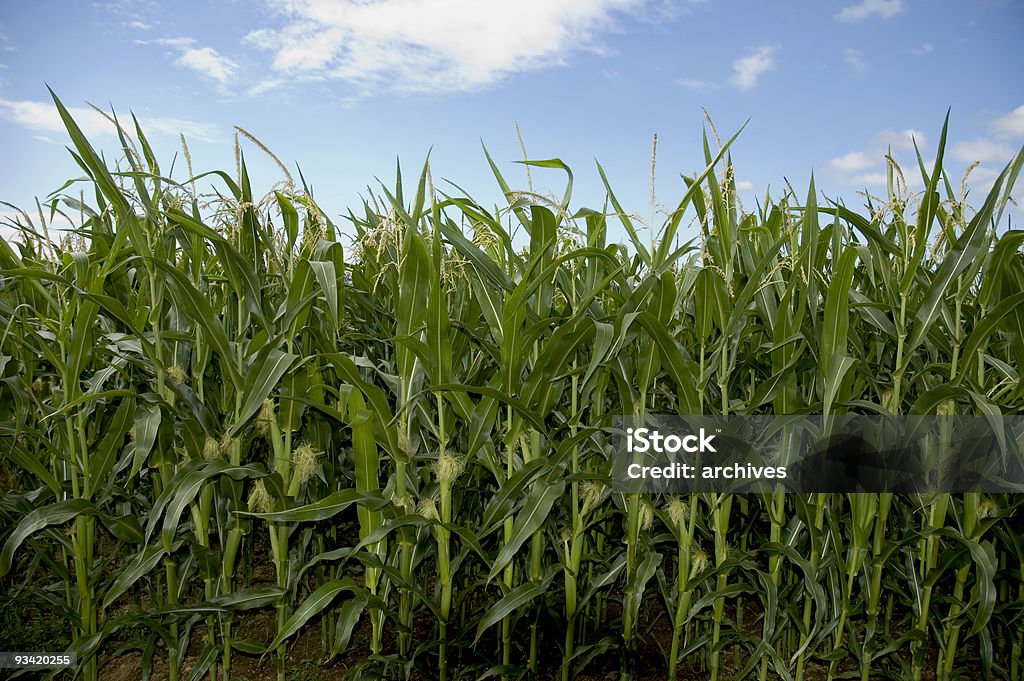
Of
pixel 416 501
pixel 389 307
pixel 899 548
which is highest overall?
pixel 389 307

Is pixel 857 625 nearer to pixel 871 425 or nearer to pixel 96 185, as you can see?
pixel 871 425

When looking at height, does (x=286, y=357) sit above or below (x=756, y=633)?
above

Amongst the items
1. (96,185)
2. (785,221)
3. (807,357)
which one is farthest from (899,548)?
(96,185)

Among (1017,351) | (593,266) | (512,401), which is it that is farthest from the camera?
(593,266)

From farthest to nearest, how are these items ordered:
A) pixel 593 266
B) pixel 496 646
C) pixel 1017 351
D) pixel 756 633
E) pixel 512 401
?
pixel 756 633 → pixel 496 646 → pixel 593 266 → pixel 1017 351 → pixel 512 401

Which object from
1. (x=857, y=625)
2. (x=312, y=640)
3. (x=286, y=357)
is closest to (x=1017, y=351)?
(x=857, y=625)

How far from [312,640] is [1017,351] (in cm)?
279

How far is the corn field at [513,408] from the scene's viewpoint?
2047 millimetres

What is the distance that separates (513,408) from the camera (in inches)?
82.7

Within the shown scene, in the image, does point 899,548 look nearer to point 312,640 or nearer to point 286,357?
point 286,357

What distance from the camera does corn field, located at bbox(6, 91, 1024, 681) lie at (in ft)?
6.72

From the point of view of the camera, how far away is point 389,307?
2625 mm

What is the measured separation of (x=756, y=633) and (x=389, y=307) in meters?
1.98

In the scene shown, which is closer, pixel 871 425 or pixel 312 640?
pixel 871 425
